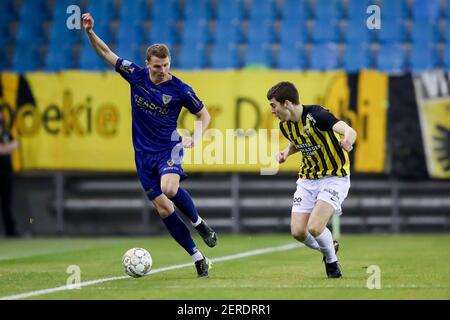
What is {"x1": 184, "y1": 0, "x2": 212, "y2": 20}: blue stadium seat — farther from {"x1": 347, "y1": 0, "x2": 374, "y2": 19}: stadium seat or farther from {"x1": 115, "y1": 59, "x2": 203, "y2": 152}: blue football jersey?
{"x1": 115, "y1": 59, "x2": 203, "y2": 152}: blue football jersey

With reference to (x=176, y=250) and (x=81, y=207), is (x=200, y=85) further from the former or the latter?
(x=176, y=250)

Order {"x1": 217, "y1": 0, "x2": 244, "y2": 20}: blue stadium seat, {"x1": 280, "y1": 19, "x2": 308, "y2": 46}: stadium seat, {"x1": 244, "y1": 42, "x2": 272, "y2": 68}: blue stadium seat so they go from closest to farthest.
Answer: {"x1": 244, "y1": 42, "x2": 272, "y2": 68}: blue stadium seat
{"x1": 280, "y1": 19, "x2": 308, "y2": 46}: stadium seat
{"x1": 217, "y1": 0, "x2": 244, "y2": 20}: blue stadium seat

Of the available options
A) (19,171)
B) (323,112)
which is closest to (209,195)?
(19,171)

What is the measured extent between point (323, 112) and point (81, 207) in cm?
919

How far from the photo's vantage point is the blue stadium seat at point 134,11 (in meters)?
19.3

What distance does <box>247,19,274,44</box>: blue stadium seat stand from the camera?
18906 millimetres

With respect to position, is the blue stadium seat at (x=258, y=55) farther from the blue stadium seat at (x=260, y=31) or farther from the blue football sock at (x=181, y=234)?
the blue football sock at (x=181, y=234)

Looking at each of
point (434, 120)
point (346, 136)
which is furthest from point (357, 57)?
point (346, 136)

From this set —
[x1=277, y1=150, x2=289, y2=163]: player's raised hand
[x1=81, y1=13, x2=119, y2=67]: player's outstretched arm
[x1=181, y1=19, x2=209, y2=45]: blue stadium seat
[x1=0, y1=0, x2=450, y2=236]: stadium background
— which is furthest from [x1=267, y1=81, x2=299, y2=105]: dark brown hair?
[x1=181, y1=19, x2=209, y2=45]: blue stadium seat

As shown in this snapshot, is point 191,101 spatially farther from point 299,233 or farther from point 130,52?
point 130,52

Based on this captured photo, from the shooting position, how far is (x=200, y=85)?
1720 centimetres

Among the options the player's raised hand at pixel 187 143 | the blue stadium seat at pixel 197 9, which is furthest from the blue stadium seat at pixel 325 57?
the player's raised hand at pixel 187 143

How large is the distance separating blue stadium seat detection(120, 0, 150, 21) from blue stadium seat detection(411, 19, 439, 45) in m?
4.67

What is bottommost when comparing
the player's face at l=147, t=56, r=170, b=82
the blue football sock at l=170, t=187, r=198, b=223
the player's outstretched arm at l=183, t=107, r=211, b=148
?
the blue football sock at l=170, t=187, r=198, b=223
